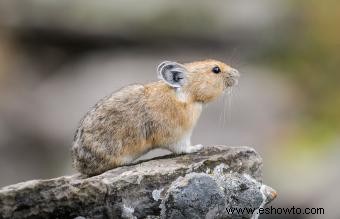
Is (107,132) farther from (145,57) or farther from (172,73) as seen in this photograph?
(145,57)

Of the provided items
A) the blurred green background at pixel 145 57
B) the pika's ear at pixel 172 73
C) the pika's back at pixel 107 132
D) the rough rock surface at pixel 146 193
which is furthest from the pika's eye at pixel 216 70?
the blurred green background at pixel 145 57

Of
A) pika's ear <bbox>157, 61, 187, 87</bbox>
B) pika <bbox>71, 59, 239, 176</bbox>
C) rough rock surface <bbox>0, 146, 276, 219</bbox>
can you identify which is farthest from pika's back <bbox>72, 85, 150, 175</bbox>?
pika's ear <bbox>157, 61, 187, 87</bbox>

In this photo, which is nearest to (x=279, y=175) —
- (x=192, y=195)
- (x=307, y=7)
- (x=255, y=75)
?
(x=255, y=75)

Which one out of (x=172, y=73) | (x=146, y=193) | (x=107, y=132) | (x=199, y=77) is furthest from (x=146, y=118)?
(x=146, y=193)

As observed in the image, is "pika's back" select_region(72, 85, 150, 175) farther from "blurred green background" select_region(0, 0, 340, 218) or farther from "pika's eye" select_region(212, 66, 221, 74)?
"blurred green background" select_region(0, 0, 340, 218)

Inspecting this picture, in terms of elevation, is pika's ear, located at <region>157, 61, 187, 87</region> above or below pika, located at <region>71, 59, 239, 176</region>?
above

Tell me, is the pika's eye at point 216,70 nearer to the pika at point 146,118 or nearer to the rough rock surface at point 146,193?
the pika at point 146,118

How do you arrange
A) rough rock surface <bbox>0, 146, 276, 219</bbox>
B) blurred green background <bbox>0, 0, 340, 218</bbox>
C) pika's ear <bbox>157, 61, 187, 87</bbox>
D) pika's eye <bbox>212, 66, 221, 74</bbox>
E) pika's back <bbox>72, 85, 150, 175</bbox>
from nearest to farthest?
rough rock surface <bbox>0, 146, 276, 219</bbox> < pika's back <bbox>72, 85, 150, 175</bbox> < pika's ear <bbox>157, 61, 187, 87</bbox> < pika's eye <bbox>212, 66, 221, 74</bbox> < blurred green background <bbox>0, 0, 340, 218</bbox>

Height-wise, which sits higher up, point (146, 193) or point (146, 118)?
point (146, 118)
